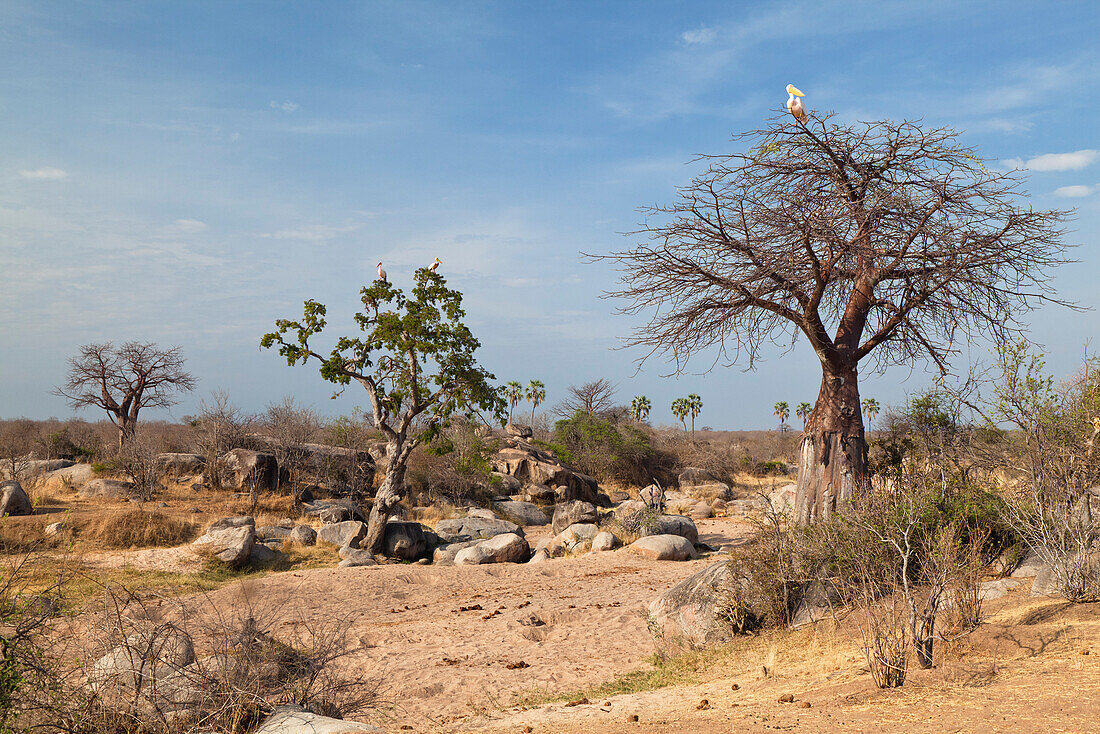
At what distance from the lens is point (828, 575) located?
8.34 meters

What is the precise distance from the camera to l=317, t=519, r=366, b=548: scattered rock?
17.5 meters

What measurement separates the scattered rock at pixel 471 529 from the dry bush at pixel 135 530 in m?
6.35

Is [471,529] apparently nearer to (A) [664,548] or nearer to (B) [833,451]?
(A) [664,548]

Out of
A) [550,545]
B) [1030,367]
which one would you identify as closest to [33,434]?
[550,545]

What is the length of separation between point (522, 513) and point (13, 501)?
47.0ft

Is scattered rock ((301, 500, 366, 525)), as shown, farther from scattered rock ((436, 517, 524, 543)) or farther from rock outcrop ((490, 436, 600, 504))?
rock outcrop ((490, 436, 600, 504))

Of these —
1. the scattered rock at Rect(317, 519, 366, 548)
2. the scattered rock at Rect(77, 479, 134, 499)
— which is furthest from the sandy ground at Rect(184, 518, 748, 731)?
the scattered rock at Rect(77, 479, 134, 499)

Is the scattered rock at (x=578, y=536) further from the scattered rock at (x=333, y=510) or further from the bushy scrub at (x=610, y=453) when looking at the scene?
the bushy scrub at (x=610, y=453)

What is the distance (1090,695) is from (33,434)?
46.1 metres

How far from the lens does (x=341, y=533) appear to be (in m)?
18.0

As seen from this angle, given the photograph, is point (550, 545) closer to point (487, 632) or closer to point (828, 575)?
point (487, 632)

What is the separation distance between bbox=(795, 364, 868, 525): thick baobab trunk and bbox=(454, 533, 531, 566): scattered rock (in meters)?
8.40

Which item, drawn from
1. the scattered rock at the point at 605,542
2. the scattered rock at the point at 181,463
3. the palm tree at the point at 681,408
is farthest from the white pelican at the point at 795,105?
the palm tree at the point at 681,408

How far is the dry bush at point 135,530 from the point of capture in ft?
54.2
